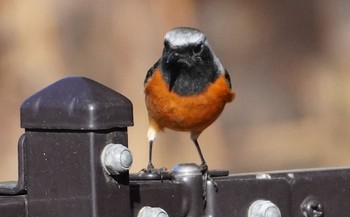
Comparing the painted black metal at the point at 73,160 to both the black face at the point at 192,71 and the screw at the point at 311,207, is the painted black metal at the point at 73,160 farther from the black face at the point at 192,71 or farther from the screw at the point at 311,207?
the black face at the point at 192,71

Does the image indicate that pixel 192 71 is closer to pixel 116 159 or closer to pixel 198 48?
pixel 198 48

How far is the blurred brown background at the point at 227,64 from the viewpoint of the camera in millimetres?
6352

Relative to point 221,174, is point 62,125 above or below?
above

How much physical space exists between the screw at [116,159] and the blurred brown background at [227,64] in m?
3.57

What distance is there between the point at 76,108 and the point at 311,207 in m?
0.98

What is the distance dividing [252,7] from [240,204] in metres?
4.49

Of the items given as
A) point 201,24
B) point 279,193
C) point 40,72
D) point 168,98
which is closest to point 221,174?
point 279,193

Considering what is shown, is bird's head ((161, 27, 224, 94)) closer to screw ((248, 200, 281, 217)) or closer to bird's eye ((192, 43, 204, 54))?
→ bird's eye ((192, 43, 204, 54))

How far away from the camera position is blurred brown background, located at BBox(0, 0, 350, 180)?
6352 mm

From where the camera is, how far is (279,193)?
3109 millimetres

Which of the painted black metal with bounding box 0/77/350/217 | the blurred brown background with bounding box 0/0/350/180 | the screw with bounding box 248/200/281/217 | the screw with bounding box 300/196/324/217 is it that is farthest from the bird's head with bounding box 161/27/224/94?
the painted black metal with bounding box 0/77/350/217

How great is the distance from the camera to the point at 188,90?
520cm

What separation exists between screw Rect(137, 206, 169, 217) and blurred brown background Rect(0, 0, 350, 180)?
3412 mm

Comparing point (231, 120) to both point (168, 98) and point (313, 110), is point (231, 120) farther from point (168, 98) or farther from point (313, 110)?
point (168, 98)
